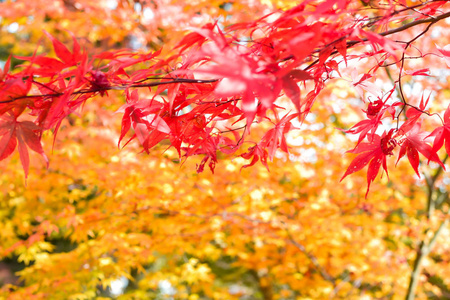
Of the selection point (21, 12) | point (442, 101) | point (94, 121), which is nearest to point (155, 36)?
point (94, 121)

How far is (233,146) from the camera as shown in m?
0.98

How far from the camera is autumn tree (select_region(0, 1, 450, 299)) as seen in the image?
720 mm

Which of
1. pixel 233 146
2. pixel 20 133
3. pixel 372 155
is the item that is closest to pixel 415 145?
pixel 372 155

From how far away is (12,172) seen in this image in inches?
103

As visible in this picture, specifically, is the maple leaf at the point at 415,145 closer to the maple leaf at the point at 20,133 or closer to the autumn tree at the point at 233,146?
the autumn tree at the point at 233,146

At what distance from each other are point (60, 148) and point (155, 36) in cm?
164

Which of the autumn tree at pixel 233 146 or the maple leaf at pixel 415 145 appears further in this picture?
the maple leaf at pixel 415 145

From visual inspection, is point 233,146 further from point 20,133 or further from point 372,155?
point 20,133

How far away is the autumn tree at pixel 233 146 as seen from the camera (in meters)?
0.72

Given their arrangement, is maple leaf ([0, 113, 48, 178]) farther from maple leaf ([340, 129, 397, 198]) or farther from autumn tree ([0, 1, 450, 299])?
maple leaf ([340, 129, 397, 198])

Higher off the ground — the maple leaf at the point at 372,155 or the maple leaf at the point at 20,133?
the maple leaf at the point at 20,133

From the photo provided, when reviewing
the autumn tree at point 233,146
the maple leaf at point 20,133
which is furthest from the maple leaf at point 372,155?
the maple leaf at point 20,133

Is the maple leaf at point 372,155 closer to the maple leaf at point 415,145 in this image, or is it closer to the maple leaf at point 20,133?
the maple leaf at point 415,145

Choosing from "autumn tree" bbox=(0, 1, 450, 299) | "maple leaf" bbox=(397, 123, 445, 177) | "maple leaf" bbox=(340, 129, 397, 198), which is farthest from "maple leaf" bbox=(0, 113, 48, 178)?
"maple leaf" bbox=(397, 123, 445, 177)
